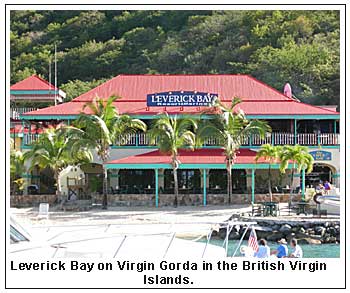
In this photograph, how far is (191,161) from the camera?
30.0m

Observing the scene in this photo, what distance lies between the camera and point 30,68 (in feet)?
212

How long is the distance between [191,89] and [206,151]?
15.8 ft

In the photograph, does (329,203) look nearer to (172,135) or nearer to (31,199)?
(172,135)

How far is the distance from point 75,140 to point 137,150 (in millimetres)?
4498

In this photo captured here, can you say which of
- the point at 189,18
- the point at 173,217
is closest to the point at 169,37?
the point at 189,18

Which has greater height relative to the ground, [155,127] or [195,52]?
[195,52]

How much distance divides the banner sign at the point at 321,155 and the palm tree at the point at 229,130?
12.5 ft

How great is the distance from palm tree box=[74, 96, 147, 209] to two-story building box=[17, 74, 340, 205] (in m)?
1.60

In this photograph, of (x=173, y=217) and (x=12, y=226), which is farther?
(x=173, y=217)

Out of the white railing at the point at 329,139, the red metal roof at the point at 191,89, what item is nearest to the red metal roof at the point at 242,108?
the red metal roof at the point at 191,89

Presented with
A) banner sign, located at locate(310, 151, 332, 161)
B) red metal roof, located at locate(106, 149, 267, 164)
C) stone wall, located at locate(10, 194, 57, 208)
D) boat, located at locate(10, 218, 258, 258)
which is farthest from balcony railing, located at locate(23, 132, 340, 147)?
boat, located at locate(10, 218, 258, 258)

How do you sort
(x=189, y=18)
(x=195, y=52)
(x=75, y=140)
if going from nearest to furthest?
1. (x=75, y=140)
2. (x=195, y=52)
3. (x=189, y=18)

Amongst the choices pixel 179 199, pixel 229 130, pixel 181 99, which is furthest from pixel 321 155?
pixel 179 199

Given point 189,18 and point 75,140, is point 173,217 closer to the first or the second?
point 75,140
